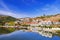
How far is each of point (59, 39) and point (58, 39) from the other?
18cm

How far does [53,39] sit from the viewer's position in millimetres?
26297

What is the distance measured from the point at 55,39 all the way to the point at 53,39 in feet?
1.14

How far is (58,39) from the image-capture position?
1032 inches

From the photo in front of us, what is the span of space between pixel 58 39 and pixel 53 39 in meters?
0.87

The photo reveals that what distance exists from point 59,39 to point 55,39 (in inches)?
27.6

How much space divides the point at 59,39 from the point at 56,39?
0.53 meters

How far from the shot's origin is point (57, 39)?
26219 millimetres

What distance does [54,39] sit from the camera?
2625 cm

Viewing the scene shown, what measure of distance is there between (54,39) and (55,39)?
17 centimetres

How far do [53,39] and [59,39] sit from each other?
1.04 metres

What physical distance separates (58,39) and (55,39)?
0.53 metres

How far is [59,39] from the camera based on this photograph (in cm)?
2622
